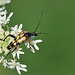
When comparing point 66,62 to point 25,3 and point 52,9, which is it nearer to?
point 52,9

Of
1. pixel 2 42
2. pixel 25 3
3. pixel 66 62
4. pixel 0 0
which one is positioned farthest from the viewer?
pixel 25 3

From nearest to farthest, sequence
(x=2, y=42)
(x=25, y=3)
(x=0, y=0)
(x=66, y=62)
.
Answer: (x=2, y=42) → (x=0, y=0) → (x=66, y=62) → (x=25, y=3)

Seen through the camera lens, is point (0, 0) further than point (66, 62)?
No

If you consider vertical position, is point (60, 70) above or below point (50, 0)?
below

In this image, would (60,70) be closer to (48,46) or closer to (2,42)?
(48,46)

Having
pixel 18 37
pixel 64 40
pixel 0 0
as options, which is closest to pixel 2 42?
pixel 18 37

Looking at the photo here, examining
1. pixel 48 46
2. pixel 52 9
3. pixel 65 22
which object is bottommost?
pixel 48 46
